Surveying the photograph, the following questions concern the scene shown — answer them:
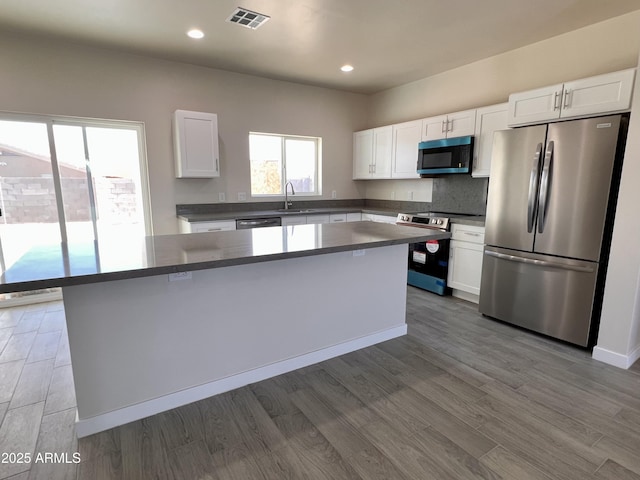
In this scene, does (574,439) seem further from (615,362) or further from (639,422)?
(615,362)

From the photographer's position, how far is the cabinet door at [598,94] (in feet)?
7.89

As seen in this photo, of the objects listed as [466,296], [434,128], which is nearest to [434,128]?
[434,128]

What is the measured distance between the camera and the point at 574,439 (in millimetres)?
1751

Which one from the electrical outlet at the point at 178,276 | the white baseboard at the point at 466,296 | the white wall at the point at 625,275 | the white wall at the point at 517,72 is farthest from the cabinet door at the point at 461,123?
the electrical outlet at the point at 178,276

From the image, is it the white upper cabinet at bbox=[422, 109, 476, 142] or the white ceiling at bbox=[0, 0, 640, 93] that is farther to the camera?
the white upper cabinet at bbox=[422, 109, 476, 142]

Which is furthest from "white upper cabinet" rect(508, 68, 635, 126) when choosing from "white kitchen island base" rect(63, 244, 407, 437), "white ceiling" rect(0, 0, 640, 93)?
"white kitchen island base" rect(63, 244, 407, 437)

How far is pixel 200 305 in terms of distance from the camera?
1997 mm

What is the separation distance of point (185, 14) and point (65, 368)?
2914 millimetres

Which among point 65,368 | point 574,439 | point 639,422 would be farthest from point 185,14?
point 639,422

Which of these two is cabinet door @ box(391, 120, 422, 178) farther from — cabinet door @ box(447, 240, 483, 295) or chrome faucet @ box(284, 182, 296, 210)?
chrome faucet @ box(284, 182, 296, 210)

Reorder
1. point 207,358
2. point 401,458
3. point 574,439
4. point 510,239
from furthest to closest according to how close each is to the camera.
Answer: point 510,239 < point 207,358 < point 574,439 < point 401,458

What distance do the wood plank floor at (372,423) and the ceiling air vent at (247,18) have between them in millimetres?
2866

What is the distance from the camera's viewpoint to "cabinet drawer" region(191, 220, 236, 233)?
3762 mm

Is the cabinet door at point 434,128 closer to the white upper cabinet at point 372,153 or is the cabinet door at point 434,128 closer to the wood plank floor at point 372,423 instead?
the white upper cabinet at point 372,153
